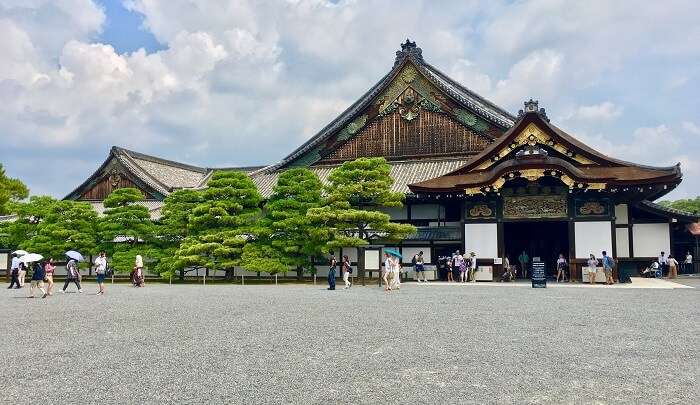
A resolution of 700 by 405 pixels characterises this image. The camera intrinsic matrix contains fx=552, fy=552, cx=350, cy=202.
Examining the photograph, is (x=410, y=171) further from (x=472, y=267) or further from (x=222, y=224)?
(x=222, y=224)

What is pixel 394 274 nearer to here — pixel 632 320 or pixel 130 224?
pixel 632 320

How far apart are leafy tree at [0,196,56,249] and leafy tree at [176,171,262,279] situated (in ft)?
37.6

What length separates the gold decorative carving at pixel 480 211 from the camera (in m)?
28.6

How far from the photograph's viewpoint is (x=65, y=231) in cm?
3222

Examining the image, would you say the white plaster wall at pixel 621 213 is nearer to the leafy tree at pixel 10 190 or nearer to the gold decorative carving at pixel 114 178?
the gold decorative carving at pixel 114 178

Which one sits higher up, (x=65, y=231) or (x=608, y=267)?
(x=65, y=231)

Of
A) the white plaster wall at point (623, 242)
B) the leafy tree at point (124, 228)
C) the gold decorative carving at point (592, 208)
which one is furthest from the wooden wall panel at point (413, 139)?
the leafy tree at point (124, 228)

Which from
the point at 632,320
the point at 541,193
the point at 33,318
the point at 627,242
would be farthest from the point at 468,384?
the point at 627,242

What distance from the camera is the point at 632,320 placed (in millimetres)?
12516

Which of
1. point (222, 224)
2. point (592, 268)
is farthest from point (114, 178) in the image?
point (592, 268)

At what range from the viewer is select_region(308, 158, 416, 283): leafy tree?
26141 mm

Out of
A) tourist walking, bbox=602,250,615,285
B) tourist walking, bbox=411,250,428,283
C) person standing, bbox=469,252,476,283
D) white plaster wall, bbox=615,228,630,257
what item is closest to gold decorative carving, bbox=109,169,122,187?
tourist walking, bbox=411,250,428,283

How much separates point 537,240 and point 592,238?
686cm

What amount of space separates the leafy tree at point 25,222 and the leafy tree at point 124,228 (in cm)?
482
